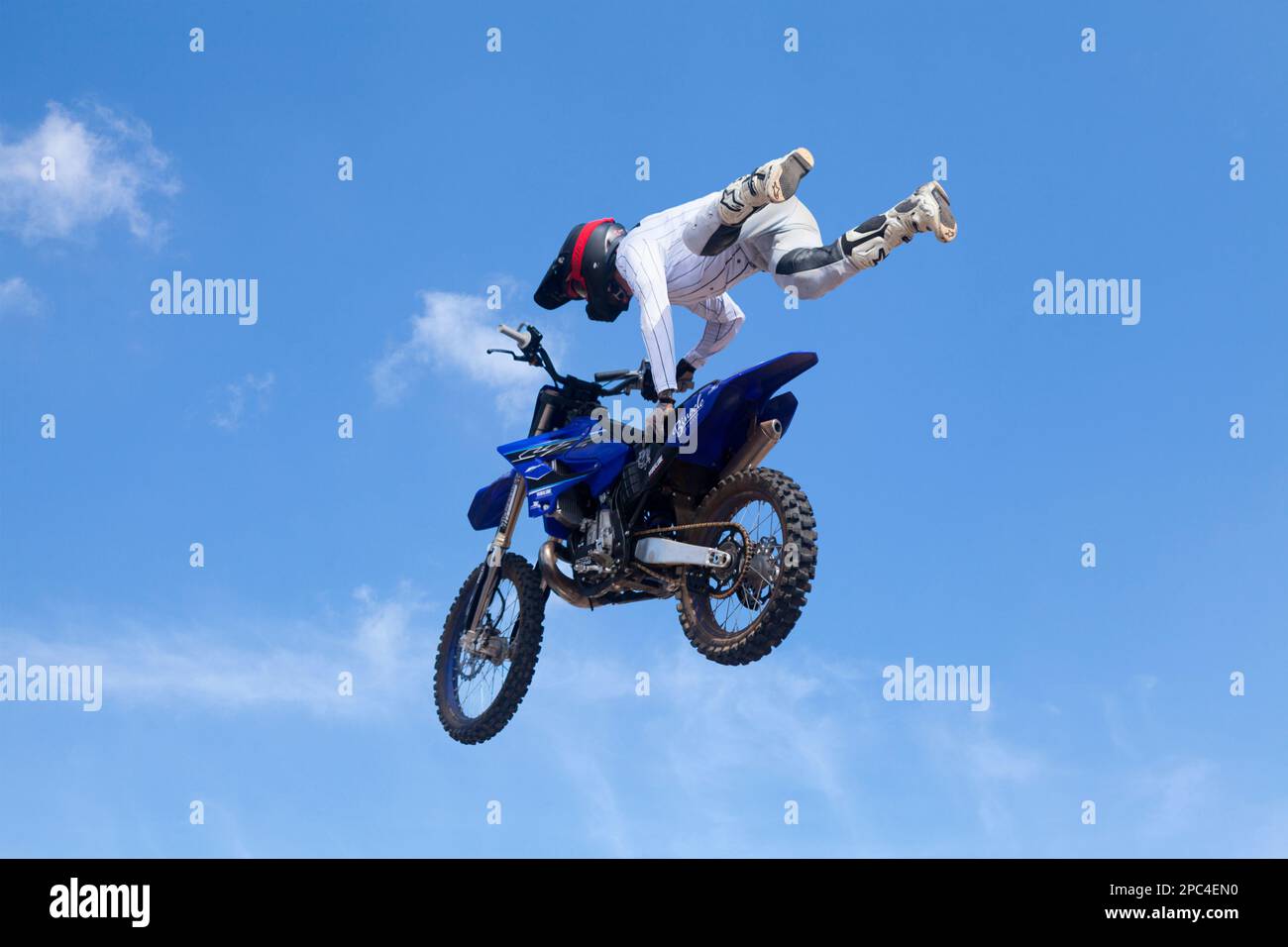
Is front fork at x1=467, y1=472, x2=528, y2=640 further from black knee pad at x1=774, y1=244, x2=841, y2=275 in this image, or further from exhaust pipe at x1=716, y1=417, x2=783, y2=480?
black knee pad at x1=774, y1=244, x2=841, y2=275

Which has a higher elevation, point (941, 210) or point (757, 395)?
point (941, 210)

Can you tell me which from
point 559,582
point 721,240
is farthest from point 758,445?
point 559,582

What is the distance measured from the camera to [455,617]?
42.5 feet

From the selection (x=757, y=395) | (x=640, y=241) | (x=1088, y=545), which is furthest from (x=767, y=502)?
(x=1088, y=545)

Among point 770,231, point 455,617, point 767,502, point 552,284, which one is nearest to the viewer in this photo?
point 767,502

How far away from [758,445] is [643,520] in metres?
1.03

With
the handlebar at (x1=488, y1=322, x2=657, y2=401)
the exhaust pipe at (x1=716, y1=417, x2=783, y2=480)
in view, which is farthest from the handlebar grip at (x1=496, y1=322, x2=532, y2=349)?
the exhaust pipe at (x1=716, y1=417, x2=783, y2=480)

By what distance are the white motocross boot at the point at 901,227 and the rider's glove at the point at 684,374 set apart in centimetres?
224

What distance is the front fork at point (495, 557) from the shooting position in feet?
40.5

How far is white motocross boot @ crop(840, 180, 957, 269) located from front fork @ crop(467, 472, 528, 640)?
140 inches

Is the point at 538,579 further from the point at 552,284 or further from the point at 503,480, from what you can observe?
the point at 552,284

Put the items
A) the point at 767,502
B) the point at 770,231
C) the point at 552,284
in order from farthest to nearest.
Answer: the point at 552,284
the point at 770,231
the point at 767,502

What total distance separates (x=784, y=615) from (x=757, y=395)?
158 cm

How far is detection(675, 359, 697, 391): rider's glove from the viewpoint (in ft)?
38.8
